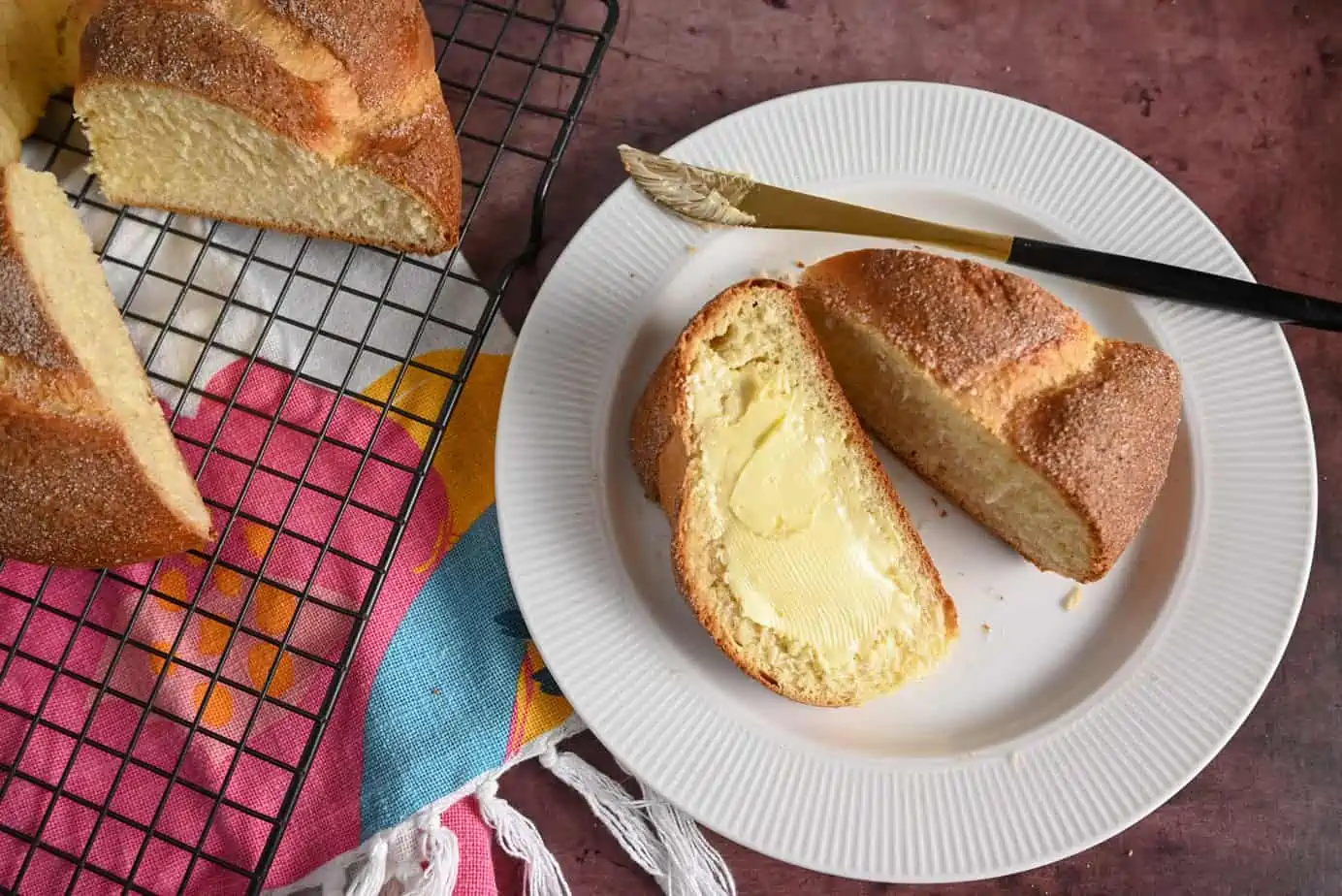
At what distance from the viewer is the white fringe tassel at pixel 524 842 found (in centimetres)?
252

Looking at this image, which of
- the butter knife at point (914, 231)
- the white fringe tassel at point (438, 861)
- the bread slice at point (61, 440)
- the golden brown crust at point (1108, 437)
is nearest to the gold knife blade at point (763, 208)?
the butter knife at point (914, 231)

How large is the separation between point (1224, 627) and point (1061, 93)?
1.41 meters

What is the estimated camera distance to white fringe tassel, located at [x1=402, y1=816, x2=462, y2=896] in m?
2.40

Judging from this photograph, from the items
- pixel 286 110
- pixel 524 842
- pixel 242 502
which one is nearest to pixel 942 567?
pixel 524 842

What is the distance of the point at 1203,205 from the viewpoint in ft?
9.21

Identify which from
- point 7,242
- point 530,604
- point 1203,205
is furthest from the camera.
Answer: point 1203,205

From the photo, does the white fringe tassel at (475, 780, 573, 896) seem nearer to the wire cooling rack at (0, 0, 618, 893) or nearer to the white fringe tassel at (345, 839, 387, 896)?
the white fringe tassel at (345, 839, 387, 896)

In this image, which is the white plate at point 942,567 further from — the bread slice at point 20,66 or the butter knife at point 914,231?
the bread slice at point 20,66

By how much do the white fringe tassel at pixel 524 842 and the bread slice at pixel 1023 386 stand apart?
1.32 metres

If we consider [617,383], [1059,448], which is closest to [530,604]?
[617,383]

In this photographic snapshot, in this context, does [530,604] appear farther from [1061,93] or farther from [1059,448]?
[1061,93]

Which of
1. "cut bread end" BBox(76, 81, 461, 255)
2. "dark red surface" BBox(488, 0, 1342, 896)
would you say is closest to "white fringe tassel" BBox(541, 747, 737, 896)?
"dark red surface" BBox(488, 0, 1342, 896)

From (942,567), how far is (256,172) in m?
1.84

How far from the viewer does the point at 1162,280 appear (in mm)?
2527
